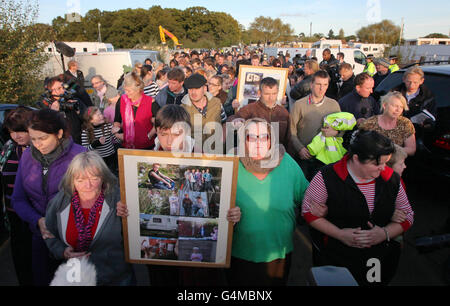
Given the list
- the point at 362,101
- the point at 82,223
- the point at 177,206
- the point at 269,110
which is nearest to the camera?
the point at 177,206

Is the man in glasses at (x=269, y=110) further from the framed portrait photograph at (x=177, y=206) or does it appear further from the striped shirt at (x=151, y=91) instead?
the striped shirt at (x=151, y=91)

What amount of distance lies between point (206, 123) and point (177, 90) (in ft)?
4.62

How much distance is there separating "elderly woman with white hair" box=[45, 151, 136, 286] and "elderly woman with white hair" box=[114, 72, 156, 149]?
5.72 feet

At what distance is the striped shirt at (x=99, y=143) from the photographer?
373 cm

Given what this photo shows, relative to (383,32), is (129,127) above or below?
below

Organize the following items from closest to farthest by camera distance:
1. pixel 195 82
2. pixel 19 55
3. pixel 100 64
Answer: pixel 195 82, pixel 19 55, pixel 100 64

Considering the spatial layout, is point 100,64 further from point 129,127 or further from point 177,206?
point 177,206

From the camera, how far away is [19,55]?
753 cm

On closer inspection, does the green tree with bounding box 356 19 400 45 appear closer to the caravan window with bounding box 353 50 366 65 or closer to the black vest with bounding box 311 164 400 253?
the caravan window with bounding box 353 50 366 65

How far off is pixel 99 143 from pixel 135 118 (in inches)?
22.0

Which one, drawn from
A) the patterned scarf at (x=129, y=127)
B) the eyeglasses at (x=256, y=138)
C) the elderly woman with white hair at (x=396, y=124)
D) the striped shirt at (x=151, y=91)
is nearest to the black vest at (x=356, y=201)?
the eyeglasses at (x=256, y=138)

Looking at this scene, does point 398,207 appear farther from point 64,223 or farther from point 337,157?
point 64,223

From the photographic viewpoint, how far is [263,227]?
2092 mm

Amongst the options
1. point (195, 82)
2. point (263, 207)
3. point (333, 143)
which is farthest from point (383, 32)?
point (263, 207)
